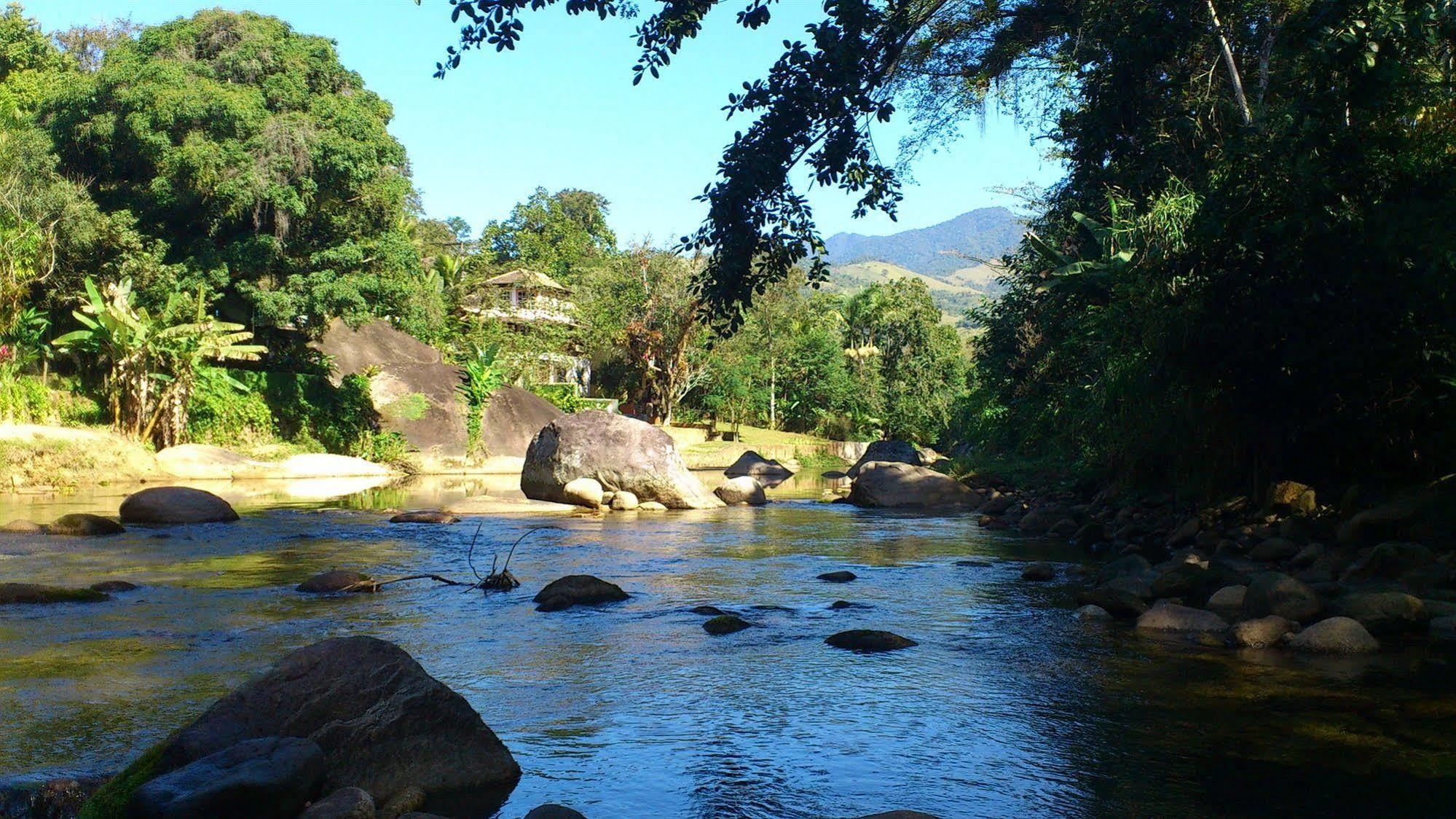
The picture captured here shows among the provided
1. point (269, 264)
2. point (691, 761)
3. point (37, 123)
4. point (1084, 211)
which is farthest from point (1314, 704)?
point (37, 123)

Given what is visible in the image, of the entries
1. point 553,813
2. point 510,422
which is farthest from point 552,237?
point 553,813

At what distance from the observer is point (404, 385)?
3094 centimetres

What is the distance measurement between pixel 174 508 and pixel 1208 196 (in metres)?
13.3

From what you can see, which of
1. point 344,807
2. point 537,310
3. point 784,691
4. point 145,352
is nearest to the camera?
point 344,807

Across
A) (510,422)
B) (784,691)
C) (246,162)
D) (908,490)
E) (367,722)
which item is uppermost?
(246,162)

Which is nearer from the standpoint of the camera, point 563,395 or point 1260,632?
point 1260,632

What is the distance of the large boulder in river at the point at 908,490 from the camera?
20.8 meters

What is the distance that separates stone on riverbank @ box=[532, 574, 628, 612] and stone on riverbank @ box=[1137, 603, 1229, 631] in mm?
4292

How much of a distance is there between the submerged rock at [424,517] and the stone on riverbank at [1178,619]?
1049 centimetres

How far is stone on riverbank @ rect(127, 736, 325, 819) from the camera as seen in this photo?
3904 mm

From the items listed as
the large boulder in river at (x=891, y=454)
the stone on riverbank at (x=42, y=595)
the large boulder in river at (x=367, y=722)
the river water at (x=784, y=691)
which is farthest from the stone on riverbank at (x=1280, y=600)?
the large boulder in river at (x=891, y=454)

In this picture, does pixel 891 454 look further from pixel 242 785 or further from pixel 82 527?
pixel 242 785

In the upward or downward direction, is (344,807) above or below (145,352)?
below

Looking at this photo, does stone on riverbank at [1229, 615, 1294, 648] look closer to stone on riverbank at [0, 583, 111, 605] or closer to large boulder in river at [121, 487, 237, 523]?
stone on riverbank at [0, 583, 111, 605]
